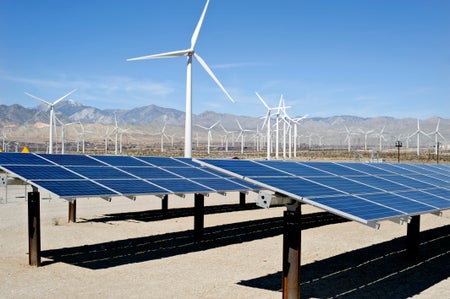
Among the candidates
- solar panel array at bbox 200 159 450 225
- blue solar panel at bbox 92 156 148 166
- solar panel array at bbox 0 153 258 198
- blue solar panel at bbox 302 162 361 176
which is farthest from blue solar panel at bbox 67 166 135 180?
blue solar panel at bbox 302 162 361 176

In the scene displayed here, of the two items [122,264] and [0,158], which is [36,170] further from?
[122,264]

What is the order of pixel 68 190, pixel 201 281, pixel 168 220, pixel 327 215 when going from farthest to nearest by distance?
pixel 327 215 < pixel 168 220 < pixel 68 190 < pixel 201 281

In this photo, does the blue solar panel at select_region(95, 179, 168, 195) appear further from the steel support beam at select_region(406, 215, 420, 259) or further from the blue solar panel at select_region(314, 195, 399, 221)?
the steel support beam at select_region(406, 215, 420, 259)

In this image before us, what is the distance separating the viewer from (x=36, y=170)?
23.6m

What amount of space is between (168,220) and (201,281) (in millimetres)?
16722

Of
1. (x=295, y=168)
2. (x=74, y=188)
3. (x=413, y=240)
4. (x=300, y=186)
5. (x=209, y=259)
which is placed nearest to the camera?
(x=300, y=186)

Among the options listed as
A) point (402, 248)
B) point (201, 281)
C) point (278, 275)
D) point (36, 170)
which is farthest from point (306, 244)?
point (36, 170)

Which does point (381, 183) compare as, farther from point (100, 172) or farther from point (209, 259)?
point (100, 172)

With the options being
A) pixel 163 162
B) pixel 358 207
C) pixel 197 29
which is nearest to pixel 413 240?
pixel 358 207

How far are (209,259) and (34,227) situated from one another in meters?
7.72

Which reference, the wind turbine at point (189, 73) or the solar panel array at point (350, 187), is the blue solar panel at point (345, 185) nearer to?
the solar panel array at point (350, 187)

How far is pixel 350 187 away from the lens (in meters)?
19.5

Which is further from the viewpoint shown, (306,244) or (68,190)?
(306,244)

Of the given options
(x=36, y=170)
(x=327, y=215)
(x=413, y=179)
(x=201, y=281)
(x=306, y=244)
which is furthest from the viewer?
(x=327, y=215)
